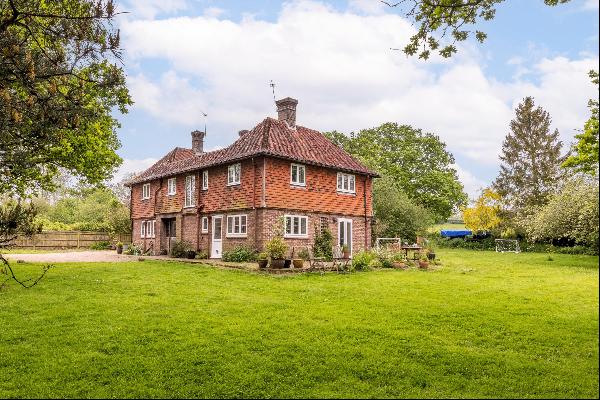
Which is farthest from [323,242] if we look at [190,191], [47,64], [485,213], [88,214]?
[88,214]

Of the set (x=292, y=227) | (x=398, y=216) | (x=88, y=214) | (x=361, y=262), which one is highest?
(x=88, y=214)

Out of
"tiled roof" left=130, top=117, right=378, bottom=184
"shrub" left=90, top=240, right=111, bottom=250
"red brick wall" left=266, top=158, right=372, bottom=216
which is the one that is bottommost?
"shrub" left=90, top=240, right=111, bottom=250

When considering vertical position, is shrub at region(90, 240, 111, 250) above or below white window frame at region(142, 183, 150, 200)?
below

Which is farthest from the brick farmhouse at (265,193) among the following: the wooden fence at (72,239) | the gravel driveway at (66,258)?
the wooden fence at (72,239)

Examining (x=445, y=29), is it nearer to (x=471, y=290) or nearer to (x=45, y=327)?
(x=45, y=327)

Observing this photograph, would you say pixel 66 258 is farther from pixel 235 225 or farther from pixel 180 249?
pixel 235 225

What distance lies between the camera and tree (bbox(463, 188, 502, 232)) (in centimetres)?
→ 4944

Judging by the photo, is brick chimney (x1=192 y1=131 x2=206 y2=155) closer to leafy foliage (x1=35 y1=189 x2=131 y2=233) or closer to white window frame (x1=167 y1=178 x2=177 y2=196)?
white window frame (x1=167 y1=178 x2=177 y2=196)

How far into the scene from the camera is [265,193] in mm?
24469

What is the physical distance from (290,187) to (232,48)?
18.7 meters

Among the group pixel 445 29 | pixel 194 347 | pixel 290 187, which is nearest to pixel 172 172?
pixel 290 187

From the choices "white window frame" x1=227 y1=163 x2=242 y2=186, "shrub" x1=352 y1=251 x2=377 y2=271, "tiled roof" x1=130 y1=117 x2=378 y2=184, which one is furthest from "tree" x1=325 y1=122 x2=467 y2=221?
"shrub" x1=352 y1=251 x2=377 y2=271

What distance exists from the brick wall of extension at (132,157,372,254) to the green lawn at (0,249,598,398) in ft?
33.4

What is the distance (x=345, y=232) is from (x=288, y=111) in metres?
8.90
